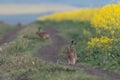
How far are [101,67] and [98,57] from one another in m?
2.09

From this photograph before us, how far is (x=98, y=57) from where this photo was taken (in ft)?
80.7

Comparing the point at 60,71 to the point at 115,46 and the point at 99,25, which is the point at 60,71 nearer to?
the point at 115,46

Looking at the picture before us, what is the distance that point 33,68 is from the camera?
66.2 feet

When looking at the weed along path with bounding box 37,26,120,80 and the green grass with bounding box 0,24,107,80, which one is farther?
the weed along path with bounding box 37,26,120,80

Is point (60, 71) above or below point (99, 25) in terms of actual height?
below

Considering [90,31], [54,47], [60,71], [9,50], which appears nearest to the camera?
[60,71]

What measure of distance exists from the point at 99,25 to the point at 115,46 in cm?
494

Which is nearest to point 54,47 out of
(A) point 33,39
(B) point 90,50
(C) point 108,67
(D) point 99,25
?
(A) point 33,39

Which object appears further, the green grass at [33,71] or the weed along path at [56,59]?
the weed along path at [56,59]

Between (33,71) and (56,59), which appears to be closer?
(33,71)

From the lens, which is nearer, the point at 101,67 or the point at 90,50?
the point at 101,67

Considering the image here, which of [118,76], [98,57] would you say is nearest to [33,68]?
[118,76]

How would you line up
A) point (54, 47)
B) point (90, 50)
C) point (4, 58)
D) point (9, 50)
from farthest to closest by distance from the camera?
1. point (54, 47)
2. point (9, 50)
3. point (90, 50)
4. point (4, 58)

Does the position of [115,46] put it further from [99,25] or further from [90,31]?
[90,31]
